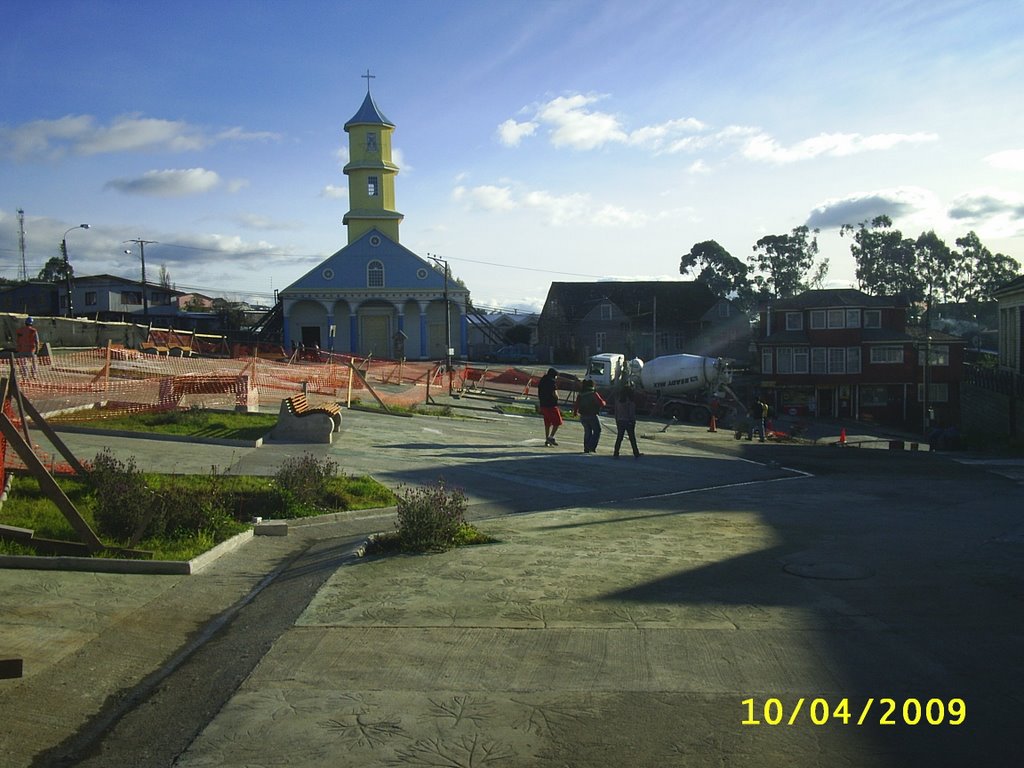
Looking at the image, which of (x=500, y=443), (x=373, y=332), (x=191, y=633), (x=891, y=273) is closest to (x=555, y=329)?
(x=373, y=332)

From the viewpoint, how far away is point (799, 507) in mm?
13055

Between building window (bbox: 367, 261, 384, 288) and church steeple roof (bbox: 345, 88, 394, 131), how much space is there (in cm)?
992

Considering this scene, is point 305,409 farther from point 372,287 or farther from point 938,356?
point 938,356

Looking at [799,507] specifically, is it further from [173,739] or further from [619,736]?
[173,739]

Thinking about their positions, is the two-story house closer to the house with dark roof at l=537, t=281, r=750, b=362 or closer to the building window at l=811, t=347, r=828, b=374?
the building window at l=811, t=347, r=828, b=374

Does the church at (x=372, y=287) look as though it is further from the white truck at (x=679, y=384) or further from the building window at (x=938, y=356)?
the building window at (x=938, y=356)

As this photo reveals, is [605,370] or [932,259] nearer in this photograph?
[605,370]

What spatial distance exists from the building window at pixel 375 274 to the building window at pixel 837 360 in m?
29.3

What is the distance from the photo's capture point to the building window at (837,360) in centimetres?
5450

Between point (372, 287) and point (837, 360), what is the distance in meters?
30.3

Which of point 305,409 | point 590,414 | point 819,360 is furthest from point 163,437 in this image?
point 819,360

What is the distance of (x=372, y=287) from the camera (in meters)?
61.6

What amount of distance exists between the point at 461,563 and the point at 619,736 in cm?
416

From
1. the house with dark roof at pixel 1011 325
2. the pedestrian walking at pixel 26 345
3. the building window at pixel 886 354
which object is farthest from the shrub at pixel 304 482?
the building window at pixel 886 354
